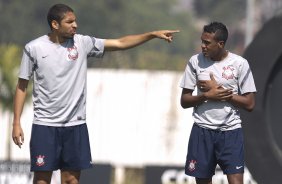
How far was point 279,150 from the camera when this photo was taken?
1377 centimetres

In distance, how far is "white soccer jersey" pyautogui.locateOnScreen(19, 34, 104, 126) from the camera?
1105 cm

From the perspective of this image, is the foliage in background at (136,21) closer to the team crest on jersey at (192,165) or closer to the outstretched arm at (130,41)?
the outstretched arm at (130,41)

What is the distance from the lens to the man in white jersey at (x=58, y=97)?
11055 mm

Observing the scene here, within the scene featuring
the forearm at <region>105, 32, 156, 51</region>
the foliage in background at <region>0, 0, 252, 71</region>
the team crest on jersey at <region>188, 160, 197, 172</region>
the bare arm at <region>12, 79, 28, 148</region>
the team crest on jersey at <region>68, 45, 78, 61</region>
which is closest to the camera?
the bare arm at <region>12, 79, 28, 148</region>

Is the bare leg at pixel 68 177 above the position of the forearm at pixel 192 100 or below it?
below

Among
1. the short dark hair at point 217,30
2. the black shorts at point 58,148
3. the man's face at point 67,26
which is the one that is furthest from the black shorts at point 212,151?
the man's face at point 67,26

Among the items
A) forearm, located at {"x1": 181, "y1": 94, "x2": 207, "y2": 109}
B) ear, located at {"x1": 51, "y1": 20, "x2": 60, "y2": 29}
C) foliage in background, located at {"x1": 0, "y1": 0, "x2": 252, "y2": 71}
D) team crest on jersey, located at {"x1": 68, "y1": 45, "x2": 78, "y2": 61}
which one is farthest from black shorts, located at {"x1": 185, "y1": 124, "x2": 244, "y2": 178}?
foliage in background, located at {"x1": 0, "y1": 0, "x2": 252, "y2": 71}

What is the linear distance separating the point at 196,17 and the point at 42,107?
346ft

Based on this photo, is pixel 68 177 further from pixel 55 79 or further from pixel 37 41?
pixel 37 41

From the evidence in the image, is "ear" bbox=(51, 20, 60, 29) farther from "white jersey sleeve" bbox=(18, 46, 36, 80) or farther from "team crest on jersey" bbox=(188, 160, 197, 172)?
"team crest on jersey" bbox=(188, 160, 197, 172)

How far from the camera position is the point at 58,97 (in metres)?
11.1

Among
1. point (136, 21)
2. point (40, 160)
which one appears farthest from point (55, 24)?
point (136, 21)

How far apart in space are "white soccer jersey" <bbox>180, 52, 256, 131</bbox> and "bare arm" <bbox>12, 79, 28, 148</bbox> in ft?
4.96

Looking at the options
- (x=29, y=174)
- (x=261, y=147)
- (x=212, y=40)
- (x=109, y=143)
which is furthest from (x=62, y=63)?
(x=109, y=143)
